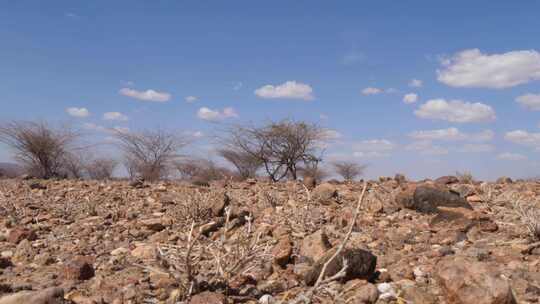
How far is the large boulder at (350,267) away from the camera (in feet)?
8.77

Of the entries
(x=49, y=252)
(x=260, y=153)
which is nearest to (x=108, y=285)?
(x=49, y=252)

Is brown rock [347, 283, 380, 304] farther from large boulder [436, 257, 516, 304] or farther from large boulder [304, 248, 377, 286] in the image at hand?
large boulder [436, 257, 516, 304]

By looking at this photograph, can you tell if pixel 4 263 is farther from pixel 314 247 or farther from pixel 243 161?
pixel 243 161

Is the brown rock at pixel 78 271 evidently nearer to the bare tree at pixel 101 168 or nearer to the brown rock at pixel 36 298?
the brown rock at pixel 36 298

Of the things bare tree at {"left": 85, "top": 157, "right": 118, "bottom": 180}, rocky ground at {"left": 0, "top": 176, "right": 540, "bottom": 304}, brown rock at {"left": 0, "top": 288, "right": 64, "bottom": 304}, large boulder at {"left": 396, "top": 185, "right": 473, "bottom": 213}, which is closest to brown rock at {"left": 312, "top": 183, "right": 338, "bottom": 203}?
rocky ground at {"left": 0, "top": 176, "right": 540, "bottom": 304}

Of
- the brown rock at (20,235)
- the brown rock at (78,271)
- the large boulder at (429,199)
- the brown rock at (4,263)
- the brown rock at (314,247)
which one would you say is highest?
the large boulder at (429,199)

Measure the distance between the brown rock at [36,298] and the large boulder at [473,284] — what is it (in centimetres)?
199

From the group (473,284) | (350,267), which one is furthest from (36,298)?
(473,284)

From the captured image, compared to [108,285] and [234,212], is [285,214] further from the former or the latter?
[108,285]

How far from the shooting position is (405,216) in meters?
4.45

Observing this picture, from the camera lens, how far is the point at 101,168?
2811 cm

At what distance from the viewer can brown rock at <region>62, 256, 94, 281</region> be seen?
3.02 m

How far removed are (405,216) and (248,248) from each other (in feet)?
7.83

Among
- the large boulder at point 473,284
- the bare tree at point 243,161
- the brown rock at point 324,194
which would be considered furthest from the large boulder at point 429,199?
the bare tree at point 243,161
